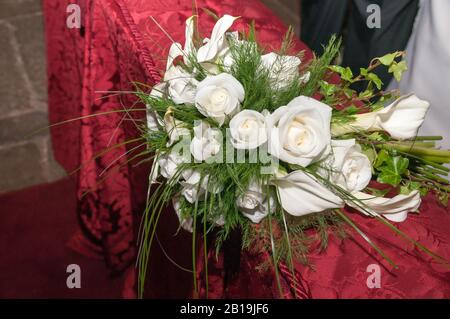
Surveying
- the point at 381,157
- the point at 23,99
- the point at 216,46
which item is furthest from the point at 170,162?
the point at 23,99

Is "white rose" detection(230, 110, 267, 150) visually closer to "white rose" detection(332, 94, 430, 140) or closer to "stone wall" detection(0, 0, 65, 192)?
"white rose" detection(332, 94, 430, 140)

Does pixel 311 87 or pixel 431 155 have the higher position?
pixel 311 87

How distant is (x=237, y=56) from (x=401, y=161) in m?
0.33

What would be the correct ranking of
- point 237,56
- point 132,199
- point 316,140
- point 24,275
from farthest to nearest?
point 24,275
point 132,199
point 237,56
point 316,140

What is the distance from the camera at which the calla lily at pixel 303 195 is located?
676mm

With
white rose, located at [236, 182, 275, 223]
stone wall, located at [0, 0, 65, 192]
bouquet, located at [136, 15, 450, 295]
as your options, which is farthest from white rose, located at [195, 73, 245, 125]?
stone wall, located at [0, 0, 65, 192]

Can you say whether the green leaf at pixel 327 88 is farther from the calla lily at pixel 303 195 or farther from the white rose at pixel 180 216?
the white rose at pixel 180 216

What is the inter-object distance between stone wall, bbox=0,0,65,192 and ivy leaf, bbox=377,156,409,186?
181cm

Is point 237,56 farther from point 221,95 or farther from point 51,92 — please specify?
point 51,92

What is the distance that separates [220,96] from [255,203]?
17 centimetres

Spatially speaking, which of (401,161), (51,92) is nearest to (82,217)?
(51,92)

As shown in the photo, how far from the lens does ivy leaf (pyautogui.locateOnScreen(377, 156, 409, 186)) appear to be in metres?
0.80

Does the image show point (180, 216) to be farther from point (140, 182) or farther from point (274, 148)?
point (140, 182)

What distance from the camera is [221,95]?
2.30ft
